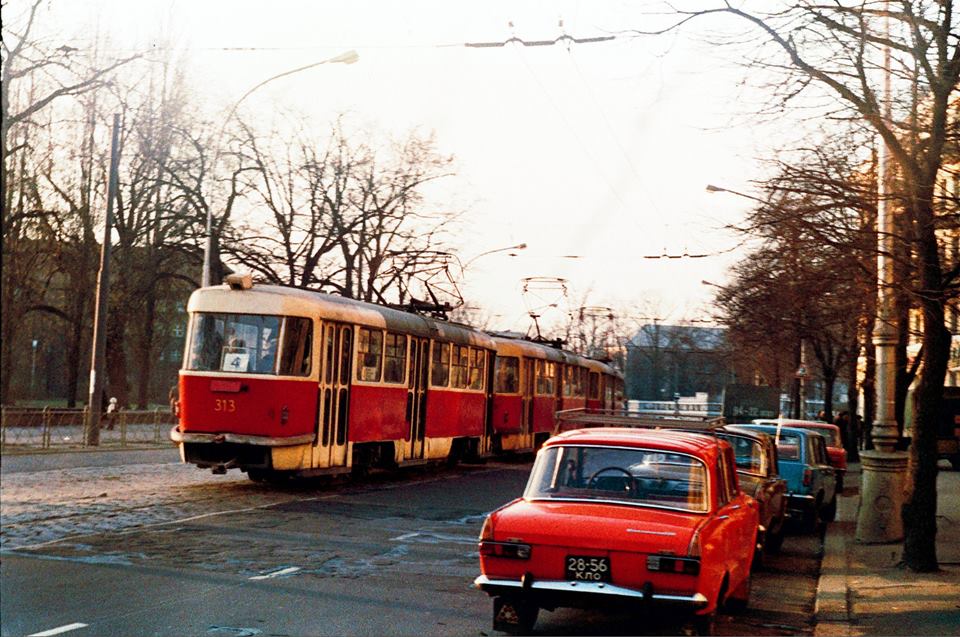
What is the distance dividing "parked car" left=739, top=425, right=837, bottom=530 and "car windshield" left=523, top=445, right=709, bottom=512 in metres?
8.16

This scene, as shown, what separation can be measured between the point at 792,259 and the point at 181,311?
3804 centimetres

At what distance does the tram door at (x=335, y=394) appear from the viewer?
19875 mm

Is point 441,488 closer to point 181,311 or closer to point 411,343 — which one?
point 411,343

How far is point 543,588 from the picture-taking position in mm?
7867

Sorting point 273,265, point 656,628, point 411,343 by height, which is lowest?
point 656,628

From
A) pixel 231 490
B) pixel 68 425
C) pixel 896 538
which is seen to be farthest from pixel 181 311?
pixel 896 538

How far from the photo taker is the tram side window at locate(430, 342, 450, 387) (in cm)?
2552

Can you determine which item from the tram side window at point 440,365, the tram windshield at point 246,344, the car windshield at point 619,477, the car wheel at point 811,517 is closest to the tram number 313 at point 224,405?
the tram windshield at point 246,344

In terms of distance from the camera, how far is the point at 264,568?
11.2m

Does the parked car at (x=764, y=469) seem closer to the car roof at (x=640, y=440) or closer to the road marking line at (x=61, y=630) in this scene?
the car roof at (x=640, y=440)

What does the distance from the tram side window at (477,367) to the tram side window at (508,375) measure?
5.46 feet

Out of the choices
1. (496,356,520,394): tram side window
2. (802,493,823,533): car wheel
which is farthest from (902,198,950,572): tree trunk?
(496,356,520,394): tram side window

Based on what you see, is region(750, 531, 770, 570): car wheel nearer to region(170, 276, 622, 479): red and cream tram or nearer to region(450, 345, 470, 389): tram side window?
region(170, 276, 622, 479): red and cream tram

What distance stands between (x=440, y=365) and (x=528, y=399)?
28.7 ft
